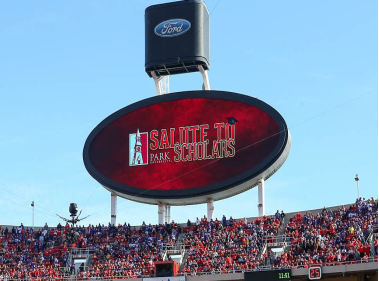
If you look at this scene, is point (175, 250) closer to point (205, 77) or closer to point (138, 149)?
point (138, 149)

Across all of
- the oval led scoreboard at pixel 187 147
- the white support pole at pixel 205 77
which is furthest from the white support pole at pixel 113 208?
the white support pole at pixel 205 77

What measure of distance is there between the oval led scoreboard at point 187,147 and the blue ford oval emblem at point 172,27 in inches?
174

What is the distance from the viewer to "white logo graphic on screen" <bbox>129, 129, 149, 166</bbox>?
67812 millimetres

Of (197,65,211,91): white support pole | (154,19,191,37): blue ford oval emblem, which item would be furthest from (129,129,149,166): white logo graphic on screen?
(154,19,191,37): blue ford oval emblem

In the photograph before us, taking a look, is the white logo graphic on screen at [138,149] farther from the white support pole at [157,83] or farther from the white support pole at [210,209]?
the white support pole at [210,209]

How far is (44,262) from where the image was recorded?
64.4 meters

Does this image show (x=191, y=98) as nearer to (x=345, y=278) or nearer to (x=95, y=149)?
(x=95, y=149)

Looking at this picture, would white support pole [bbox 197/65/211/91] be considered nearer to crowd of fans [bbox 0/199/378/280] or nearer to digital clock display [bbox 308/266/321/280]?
crowd of fans [bbox 0/199/378/280]

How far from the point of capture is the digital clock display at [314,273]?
53.2 meters

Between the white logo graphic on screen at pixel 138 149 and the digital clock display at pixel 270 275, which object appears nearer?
the digital clock display at pixel 270 275

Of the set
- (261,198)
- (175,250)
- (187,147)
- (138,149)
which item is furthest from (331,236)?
(138,149)

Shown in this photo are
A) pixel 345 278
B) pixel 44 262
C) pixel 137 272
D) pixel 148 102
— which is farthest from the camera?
pixel 148 102

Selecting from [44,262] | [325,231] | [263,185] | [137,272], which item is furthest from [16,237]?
[325,231]

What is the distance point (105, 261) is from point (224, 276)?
33.7 ft
